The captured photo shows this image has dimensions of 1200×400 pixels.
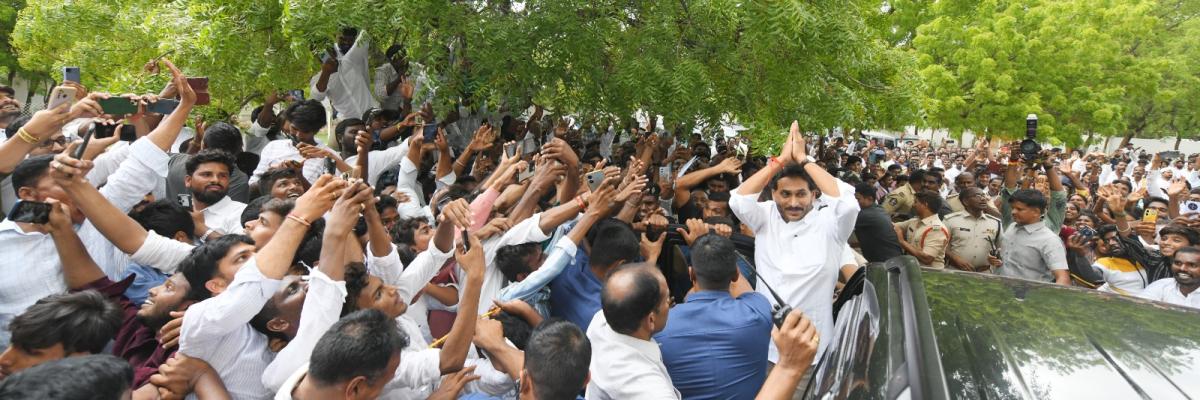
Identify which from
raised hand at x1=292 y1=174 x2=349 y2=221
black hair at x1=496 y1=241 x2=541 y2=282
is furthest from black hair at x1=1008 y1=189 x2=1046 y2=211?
raised hand at x1=292 y1=174 x2=349 y2=221

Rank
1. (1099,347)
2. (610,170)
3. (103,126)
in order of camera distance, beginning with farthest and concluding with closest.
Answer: (103,126) < (610,170) < (1099,347)

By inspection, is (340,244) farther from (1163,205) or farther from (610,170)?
(1163,205)

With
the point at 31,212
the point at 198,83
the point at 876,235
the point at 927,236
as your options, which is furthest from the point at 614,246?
the point at 927,236

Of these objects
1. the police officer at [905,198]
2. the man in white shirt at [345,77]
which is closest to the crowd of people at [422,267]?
the man in white shirt at [345,77]

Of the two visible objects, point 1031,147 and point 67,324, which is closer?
point 67,324

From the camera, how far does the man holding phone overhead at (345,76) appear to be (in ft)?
21.5

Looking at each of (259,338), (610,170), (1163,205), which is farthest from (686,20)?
(1163,205)

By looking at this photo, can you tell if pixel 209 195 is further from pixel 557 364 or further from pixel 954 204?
pixel 954 204

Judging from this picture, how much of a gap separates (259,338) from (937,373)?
225 cm

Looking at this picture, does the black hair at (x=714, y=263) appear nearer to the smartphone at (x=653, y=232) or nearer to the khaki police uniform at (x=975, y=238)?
the smartphone at (x=653, y=232)

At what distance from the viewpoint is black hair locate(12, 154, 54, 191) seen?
325cm

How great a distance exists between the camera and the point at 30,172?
128 inches

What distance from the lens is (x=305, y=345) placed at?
7.72 ft

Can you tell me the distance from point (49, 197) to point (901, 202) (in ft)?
26.2
